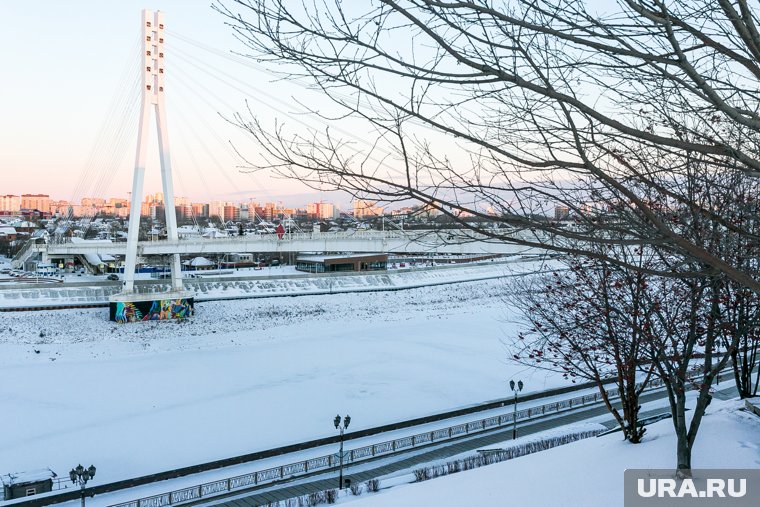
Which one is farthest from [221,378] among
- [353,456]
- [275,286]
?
[275,286]

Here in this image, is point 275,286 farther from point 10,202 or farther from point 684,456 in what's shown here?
point 10,202

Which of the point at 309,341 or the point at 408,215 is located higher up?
the point at 408,215

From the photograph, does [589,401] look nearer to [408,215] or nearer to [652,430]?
[652,430]

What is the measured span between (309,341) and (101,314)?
444 inches

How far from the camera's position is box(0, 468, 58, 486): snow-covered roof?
10.2 m

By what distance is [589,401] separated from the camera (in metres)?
16.6

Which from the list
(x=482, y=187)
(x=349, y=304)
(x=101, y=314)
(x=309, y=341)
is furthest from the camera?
(x=349, y=304)

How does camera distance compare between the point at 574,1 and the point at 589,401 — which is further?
the point at 589,401

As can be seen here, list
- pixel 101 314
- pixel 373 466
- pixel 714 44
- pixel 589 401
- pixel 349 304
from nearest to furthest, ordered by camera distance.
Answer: pixel 714 44 → pixel 373 466 → pixel 589 401 → pixel 101 314 → pixel 349 304

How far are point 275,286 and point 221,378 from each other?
58.2 ft

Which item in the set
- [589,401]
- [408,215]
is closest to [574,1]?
[408,215]

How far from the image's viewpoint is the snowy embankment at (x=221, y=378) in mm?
13164

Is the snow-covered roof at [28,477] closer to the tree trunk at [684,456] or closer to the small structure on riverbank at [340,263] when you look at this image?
the tree trunk at [684,456]

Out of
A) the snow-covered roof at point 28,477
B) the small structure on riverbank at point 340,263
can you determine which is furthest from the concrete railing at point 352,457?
the small structure on riverbank at point 340,263
